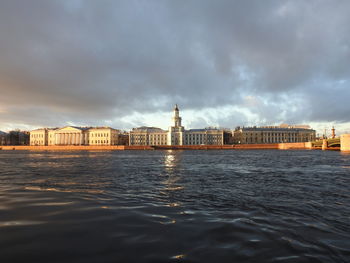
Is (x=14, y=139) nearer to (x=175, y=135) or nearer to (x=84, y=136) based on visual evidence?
(x=84, y=136)

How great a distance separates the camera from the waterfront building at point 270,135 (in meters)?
118

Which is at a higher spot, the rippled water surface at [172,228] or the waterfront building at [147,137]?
the waterfront building at [147,137]

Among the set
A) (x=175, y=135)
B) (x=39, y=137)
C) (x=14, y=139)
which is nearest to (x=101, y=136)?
(x=175, y=135)

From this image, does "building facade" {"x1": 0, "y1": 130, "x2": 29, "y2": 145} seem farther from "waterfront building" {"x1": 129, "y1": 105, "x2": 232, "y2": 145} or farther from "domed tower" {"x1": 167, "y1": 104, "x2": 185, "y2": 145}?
"domed tower" {"x1": 167, "y1": 104, "x2": 185, "y2": 145}

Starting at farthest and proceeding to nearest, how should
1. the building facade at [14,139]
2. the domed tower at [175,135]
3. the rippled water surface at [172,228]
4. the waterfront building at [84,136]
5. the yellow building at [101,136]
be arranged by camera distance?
the building facade at [14,139], the domed tower at [175,135], the waterfront building at [84,136], the yellow building at [101,136], the rippled water surface at [172,228]

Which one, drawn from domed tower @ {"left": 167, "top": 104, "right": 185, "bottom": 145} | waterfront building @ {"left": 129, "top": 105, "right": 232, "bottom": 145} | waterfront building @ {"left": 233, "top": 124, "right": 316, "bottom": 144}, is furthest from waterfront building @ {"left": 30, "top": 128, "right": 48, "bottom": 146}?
waterfront building @ {"left": 233, "top": 124, "right": 316, "bottom": 144}

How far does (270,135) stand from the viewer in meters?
120

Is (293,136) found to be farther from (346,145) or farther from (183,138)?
(346,145)

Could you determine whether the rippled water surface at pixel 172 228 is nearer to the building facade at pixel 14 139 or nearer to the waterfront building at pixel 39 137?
the waterfront building at pixel 39 137

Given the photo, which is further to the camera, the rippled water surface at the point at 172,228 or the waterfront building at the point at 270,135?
the waterfront building at the point at 270,135

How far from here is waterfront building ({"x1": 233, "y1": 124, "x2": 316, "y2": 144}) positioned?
389 ft

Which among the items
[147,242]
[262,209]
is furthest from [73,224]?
[262,209]

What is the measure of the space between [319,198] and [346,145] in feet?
167

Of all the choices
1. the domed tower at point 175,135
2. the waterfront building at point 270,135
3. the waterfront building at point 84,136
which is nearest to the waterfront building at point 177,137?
the domed tower at point 175,135
